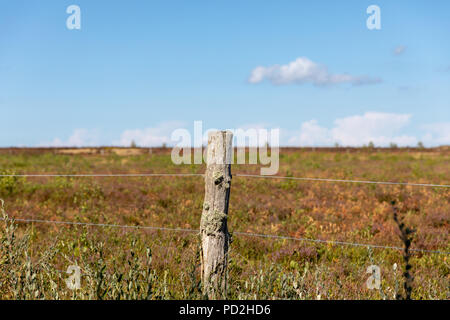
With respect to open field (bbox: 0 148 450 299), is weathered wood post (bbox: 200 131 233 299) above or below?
above

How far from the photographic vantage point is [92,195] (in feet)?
36.0

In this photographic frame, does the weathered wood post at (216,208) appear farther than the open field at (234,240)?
Yes

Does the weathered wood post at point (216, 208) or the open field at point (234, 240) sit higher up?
the weathered wood post at point (216, 208)

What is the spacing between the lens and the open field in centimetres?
354

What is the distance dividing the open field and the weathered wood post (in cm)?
20

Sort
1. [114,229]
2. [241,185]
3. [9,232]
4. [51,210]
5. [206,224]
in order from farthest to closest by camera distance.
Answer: [241,185] < [51,210] < [114,229] < [206,224] < [9,232]

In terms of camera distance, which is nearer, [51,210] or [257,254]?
[257,254]

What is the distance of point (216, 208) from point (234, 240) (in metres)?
3.03

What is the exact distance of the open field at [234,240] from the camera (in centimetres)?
354

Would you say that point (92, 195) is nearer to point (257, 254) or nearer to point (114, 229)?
point (114, 229)

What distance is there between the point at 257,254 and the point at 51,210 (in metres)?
Answer: 6.03

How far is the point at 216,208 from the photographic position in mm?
3920

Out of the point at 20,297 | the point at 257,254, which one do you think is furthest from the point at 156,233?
the point at 20,297

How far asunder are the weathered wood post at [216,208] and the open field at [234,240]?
0.67ft
